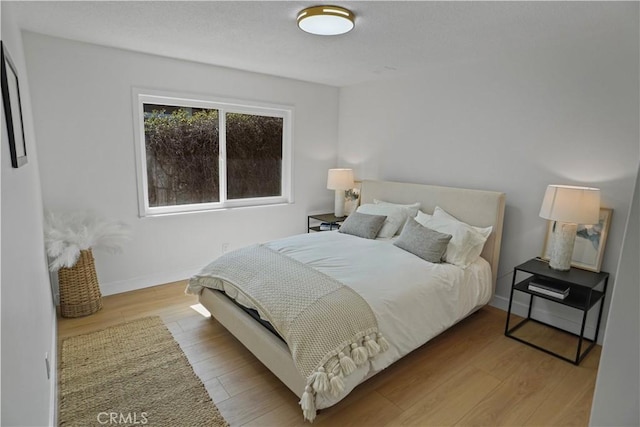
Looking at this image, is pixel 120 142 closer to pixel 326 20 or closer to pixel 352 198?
pixel 326 20

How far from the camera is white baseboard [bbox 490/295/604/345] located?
9.14 feet

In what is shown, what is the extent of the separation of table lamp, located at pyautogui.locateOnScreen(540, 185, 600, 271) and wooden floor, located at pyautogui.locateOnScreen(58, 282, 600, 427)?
74cm

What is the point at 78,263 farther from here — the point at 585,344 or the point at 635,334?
the point at 585,344

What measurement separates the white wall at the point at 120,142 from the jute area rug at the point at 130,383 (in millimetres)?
1045

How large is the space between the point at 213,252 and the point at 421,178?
2.58 meters

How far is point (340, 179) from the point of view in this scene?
4.45 meters

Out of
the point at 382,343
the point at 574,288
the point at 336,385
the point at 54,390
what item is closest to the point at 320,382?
the point at 336,385

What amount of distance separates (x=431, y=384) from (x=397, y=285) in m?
0.66

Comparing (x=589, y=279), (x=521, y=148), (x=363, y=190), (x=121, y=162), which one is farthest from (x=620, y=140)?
(x=121, y=162)

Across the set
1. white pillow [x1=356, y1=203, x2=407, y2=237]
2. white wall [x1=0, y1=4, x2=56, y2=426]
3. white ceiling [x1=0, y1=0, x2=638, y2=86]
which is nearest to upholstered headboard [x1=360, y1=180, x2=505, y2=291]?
white pillow [x1=356, y1=203, x2=407, y2=237]

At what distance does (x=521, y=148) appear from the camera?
10.2ft

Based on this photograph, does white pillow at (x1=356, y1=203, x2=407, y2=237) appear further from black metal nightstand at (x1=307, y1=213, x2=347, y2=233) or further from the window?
the window

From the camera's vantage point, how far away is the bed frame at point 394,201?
2.09m

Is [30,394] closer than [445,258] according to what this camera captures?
Yes
